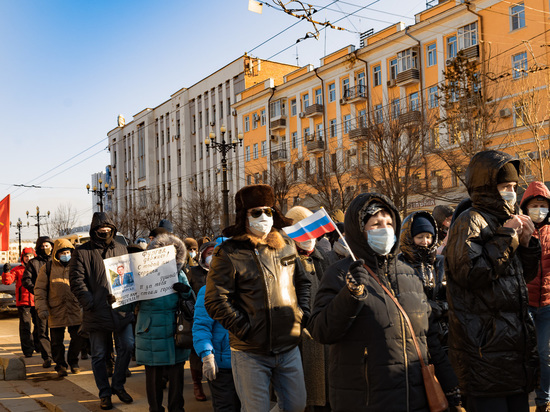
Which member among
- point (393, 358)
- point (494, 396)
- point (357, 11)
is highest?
point (357, 11)

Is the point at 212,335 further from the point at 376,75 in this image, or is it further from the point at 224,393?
the point at 376,75

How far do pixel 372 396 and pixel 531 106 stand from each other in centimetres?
1777

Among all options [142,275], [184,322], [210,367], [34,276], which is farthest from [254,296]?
[34,276]

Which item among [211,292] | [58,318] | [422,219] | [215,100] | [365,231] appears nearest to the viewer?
[365,231]

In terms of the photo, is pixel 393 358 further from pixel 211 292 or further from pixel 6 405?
pixel 6 405

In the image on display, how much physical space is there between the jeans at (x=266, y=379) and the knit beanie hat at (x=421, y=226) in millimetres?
1309

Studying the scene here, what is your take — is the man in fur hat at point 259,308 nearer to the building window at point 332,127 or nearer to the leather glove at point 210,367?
the leather glove at point 210,367

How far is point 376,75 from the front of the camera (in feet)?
128

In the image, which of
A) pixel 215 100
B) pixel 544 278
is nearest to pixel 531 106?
pixel 544 278

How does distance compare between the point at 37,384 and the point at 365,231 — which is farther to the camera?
the point at 37,384

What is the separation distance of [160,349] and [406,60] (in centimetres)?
3297

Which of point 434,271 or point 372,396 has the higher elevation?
point 434,271

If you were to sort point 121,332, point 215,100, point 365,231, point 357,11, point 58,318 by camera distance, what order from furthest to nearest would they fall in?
point 215,100
point 357,11
point 58,318
point 121,332
point 365,231

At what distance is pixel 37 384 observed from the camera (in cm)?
850
